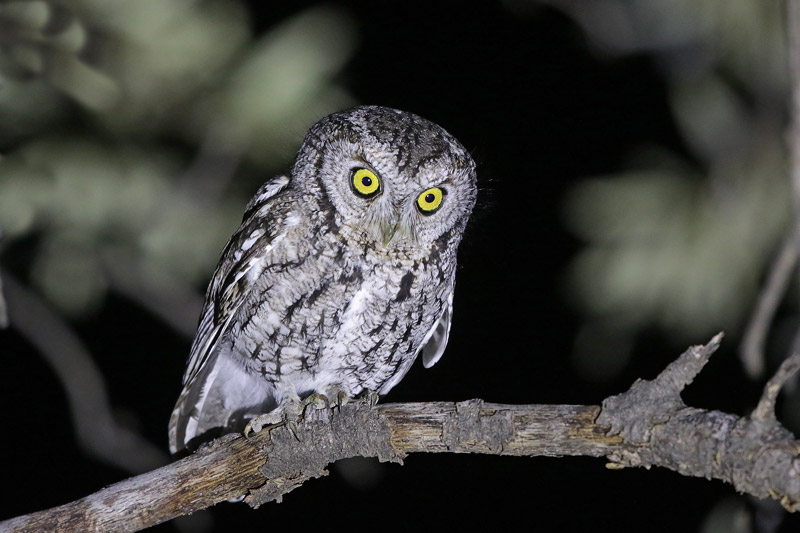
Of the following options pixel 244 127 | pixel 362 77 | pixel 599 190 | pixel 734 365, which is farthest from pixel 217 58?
pixel 734 365

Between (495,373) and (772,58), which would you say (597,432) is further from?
(495,373)

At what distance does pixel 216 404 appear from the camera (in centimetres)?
279

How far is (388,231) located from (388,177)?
0.54 feet

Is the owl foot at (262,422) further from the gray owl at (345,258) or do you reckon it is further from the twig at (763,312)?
the twig at (763,312)

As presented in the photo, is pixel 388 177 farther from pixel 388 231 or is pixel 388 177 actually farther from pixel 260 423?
pixel 260 423

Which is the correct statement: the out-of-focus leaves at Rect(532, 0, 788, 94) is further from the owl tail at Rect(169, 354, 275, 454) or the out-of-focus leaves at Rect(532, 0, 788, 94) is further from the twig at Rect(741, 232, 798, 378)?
the owl tail at Rect(169, 354, 275, 454)

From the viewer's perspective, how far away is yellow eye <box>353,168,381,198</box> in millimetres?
2188

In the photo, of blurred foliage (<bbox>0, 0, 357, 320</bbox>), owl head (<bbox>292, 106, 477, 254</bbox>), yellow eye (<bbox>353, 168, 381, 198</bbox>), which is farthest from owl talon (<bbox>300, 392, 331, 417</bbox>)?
blurred foliage (<bbox>0, 0, 357, 320</bbox>)

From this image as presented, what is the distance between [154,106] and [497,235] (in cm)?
196

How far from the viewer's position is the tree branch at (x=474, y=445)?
136 cm

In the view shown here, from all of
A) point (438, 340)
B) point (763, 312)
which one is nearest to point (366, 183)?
point (438, 340)

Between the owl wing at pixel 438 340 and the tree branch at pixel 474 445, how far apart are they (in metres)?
0.77

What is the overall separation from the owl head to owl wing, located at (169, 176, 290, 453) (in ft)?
0.67

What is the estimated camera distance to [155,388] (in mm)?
4371
